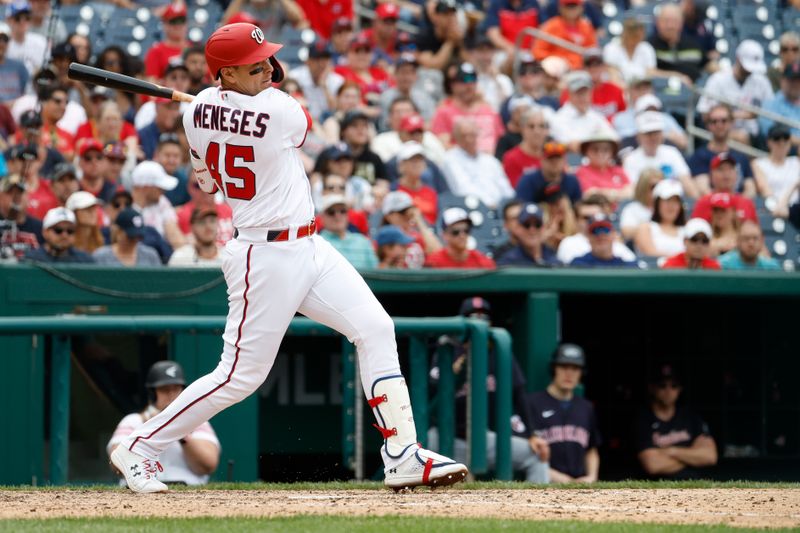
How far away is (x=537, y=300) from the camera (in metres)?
8.95

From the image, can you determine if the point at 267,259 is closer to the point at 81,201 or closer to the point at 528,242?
the point at 81,201

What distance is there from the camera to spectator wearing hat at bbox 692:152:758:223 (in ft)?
34.1

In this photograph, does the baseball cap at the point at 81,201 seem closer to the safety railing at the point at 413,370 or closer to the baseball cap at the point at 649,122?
the safety railing at the point at 413,370

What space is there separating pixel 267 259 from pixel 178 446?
249 cm

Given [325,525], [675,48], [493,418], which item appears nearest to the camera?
[325,525]

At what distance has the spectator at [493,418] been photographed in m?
8.09

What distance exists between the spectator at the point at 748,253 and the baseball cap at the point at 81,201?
415cm

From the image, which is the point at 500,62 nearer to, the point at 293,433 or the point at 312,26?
the point at 312,26

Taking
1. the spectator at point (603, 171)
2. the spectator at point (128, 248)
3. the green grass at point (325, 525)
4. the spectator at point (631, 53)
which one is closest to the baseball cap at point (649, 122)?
the spectator at point (603, 171)

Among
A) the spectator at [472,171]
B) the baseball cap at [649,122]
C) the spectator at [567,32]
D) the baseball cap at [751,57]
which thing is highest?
the spectator at [567,32]

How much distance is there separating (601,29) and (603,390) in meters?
4.64

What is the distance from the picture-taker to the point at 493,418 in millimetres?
8703

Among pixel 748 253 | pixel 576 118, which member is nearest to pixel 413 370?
pixel 748 253

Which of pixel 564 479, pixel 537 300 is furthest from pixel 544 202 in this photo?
pixel 564 479
